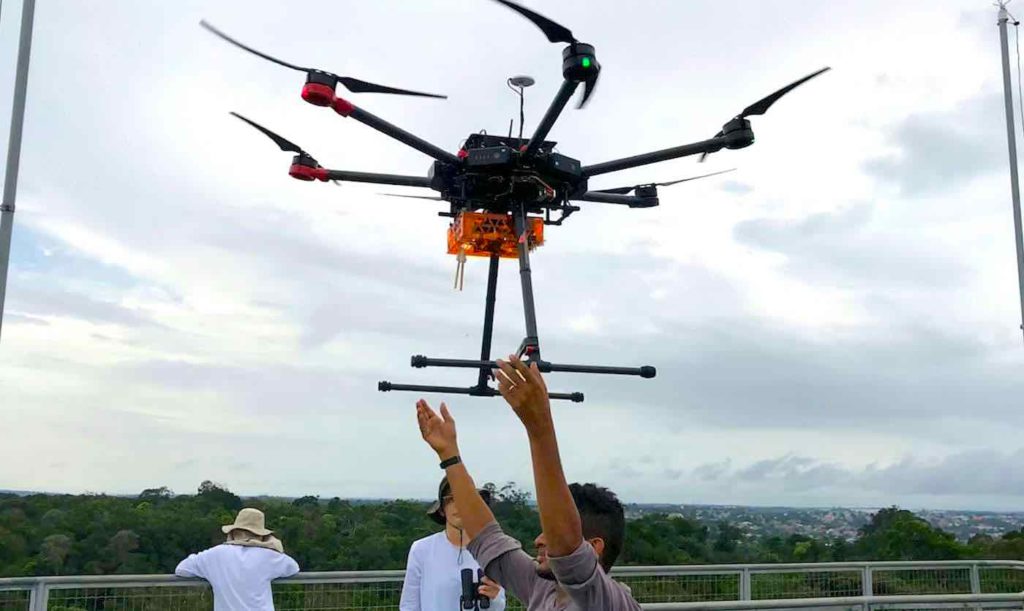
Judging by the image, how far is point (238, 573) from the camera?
18.6 feet

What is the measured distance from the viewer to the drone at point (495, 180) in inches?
183

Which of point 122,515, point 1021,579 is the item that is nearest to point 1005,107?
point 1021,579

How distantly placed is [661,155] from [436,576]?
2.35 m

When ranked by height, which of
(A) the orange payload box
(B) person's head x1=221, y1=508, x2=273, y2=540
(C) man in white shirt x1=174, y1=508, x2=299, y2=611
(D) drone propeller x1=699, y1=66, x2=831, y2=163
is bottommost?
(C) man in white shirt x1=174, y1=508, x2=299, y2=611

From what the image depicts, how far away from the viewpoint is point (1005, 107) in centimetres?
1091

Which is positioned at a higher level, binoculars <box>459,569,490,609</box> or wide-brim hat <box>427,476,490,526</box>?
wide-brim hat <box>427,476,490,526</box>

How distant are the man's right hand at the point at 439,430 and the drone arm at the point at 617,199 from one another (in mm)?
2916

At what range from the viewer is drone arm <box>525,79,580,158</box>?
Answer: 393cm

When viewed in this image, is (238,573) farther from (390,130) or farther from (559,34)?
(559,34)

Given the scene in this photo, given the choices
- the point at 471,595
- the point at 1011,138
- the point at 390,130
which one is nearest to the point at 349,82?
the point at 390,130

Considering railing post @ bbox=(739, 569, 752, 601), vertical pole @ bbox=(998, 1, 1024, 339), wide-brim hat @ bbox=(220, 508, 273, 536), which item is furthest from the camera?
vertical pole @ bbox=(998, 1, 1024, 339)

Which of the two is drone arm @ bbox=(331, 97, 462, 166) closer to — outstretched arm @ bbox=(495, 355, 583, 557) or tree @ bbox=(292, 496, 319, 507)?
outstretched arm @ bbox=(495, 355, 583, 557)

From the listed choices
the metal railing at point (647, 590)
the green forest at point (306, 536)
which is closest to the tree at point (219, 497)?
the green forest at point (306, 536)

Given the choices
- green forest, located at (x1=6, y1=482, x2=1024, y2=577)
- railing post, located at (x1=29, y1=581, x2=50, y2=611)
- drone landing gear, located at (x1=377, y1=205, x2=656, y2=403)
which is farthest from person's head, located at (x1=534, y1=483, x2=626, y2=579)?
green forest, located at (x1=6, y1=482, x2=1024, y2=577)
